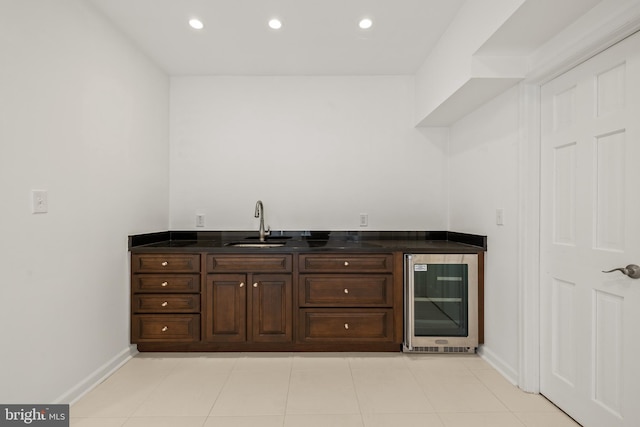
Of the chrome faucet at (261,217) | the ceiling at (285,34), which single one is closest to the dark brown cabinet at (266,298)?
the chrome faucet at (261,217)

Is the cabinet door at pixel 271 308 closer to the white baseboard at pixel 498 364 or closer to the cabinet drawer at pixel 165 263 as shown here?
the cabinet drawer at pixel 165 263

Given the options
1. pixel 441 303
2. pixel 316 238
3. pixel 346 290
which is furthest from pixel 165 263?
pixel 441 303

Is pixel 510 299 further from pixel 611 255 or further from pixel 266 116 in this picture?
pixel 266 116

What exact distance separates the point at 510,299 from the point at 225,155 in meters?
2.80

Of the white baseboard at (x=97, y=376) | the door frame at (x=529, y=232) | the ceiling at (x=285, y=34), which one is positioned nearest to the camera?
the white baseboard at (x=97, y=376)

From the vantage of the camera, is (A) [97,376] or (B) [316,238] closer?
(A) [97,376]

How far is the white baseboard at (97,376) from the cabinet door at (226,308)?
616mm

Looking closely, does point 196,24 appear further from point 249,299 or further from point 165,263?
point 249,299

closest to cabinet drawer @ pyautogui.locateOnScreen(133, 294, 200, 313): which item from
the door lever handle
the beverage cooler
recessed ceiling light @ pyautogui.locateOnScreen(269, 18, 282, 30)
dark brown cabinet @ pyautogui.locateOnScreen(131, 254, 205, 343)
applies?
dark brown cabinet @ pyautogui.locateOnScreen(131, 254, 205, 343)

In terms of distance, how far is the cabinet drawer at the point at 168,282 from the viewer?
277 centimetres

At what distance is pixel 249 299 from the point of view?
278 centimetres

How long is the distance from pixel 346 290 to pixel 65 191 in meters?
2.05

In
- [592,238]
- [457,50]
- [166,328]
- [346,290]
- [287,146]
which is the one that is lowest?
[166,328]

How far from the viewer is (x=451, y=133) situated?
3.40 metres
